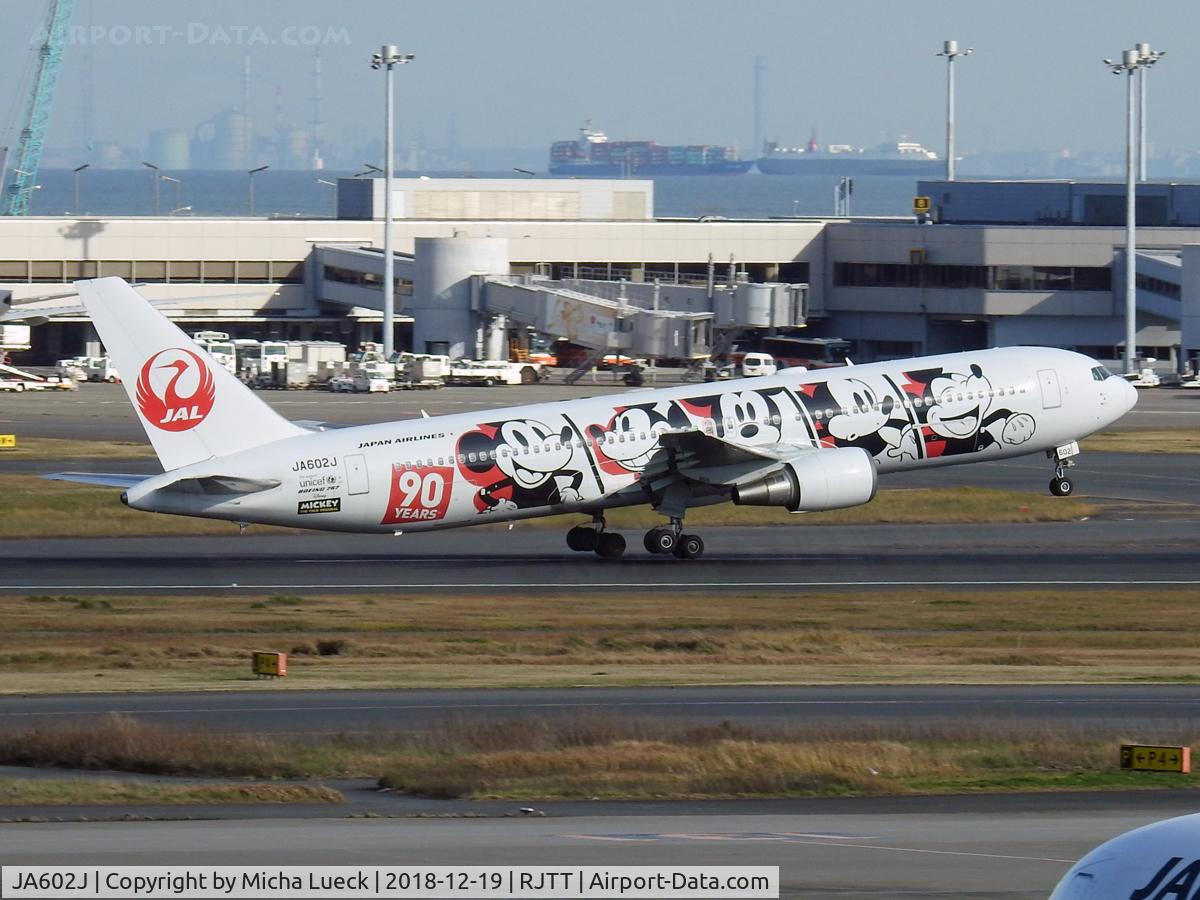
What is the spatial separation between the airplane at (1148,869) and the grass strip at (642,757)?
47.4ft

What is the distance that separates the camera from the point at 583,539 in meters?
51.2

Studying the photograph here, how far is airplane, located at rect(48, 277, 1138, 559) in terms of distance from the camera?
42.8 meters

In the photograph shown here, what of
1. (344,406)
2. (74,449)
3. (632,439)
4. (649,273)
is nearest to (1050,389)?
(632,439)

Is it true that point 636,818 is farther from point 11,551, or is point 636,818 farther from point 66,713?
point 11,551

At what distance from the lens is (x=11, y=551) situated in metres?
51.9

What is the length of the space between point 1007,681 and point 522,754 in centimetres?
1184

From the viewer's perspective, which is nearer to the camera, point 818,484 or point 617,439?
point 818,484

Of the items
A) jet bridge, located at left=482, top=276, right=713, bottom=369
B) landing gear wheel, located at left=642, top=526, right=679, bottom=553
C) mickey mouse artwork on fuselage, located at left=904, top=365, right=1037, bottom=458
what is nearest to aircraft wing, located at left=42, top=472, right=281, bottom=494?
landing gear wheel, located at left=642, top=526, right=679, bottom=553

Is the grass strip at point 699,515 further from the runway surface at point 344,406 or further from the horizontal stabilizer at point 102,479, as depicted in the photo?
the runway surface at point 344,406

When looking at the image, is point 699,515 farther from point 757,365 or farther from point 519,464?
point 757,365

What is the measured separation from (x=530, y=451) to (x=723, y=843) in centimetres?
2766

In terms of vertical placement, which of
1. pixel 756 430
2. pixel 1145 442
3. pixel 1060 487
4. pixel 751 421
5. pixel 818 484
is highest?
pixel 751 421

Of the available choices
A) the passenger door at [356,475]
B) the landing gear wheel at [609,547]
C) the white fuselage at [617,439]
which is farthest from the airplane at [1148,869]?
the landing gear wheel at [609,547]

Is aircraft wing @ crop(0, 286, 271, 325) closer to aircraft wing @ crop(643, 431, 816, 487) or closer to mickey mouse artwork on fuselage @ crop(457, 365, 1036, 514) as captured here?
mickey mouse artwork on fuselage @ crop(457, 365, 1036, 514)
